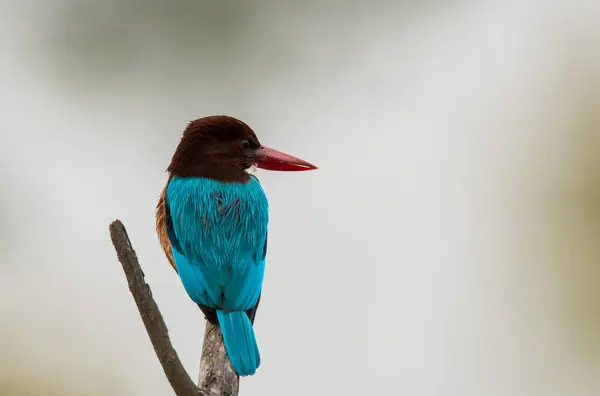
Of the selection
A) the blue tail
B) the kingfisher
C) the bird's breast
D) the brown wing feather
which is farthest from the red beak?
the blue tail

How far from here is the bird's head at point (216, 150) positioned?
13.4 ft

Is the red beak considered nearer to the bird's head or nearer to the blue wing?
the bird's head

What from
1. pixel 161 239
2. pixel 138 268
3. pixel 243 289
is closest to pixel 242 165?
pixel 161 239

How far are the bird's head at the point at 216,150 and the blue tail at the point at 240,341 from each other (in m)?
0.88

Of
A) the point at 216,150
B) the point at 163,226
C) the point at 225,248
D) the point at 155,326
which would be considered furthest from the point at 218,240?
the point at 155,326

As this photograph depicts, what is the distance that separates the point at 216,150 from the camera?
161 inches

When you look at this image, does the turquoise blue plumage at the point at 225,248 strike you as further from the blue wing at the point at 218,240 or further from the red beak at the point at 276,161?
the red beak at the point at 276,161

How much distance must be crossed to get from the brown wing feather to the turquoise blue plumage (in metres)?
0.06

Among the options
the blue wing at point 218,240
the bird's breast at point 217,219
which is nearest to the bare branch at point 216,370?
the blue wing at point 218,240

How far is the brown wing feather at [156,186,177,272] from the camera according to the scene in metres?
3.98

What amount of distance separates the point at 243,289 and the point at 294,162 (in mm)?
1189

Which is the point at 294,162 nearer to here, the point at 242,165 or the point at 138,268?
the point at 242,165

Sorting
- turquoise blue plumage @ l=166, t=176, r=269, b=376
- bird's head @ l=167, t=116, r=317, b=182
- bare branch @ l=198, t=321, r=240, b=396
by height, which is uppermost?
bird's head @ l=167, t=116, r=317, b=182

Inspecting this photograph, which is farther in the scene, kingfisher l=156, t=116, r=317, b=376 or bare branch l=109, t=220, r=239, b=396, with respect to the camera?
kingfisher l=156, t=116, r=317, b=376
